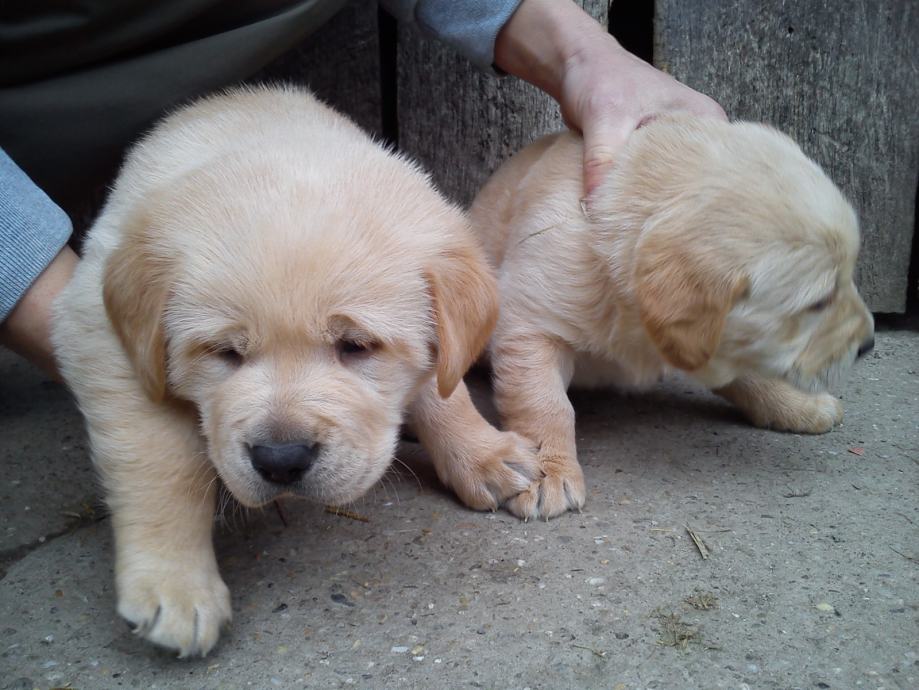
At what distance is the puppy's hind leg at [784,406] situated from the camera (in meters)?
3.38

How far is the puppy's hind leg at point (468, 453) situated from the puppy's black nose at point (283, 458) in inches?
29.1

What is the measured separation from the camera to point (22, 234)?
Result: 2643mm

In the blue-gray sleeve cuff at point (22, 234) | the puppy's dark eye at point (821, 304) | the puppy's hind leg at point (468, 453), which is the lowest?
the puppy's hind leg at point (468, 453)

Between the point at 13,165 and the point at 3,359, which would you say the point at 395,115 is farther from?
the point at 3,359

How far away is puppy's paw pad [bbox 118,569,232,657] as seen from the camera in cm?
211

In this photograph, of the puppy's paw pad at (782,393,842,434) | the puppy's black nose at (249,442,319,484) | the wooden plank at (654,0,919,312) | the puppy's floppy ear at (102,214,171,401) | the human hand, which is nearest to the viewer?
the puppy's black nose at (249,442,319,484)

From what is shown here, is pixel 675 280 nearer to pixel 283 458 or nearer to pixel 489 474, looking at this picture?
pixel 489 474

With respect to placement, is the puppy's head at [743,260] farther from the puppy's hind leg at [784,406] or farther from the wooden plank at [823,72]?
the wooden plank at [823,72]

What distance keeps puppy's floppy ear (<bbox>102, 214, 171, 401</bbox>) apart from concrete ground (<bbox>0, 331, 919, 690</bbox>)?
0.67 m

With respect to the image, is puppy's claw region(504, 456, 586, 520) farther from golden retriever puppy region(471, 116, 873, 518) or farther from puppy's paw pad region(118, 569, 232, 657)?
puppy's paw pad region(118, 569, 232, 657)

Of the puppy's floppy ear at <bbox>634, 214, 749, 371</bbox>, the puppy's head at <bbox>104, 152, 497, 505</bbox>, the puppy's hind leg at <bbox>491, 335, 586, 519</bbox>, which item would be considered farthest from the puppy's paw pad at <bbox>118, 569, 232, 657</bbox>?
the puppy's floppy ear at <bbox>634, 214, 749, 371</bbox>

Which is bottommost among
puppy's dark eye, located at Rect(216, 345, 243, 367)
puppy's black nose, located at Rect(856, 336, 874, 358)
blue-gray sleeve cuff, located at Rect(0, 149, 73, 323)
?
puppy's black nose, located at Rect(856, 336, 874, 358)

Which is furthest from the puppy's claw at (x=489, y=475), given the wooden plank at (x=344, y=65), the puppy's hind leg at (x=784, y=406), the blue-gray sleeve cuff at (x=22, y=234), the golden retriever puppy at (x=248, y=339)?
the wooden plank at (x=344, y=65)

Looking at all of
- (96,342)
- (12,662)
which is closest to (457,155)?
(96,342)
